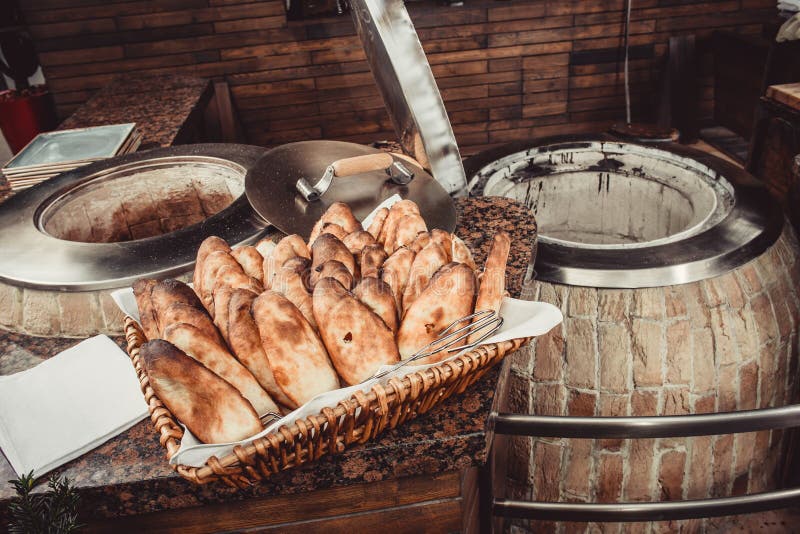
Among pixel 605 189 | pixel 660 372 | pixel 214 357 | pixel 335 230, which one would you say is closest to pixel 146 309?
pixel 214 357

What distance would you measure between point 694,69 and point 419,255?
6622 mm

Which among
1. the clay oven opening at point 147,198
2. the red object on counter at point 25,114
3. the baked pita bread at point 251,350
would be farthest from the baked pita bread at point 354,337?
the red object on counter at point 25,114

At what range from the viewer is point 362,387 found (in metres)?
1.12

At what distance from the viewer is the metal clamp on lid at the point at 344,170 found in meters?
2.01

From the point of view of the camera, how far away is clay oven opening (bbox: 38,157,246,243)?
2.57 metres

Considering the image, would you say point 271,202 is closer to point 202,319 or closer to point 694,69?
point 202,319

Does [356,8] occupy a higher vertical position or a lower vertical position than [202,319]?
higher

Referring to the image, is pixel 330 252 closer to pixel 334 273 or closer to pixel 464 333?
pixel 334 273

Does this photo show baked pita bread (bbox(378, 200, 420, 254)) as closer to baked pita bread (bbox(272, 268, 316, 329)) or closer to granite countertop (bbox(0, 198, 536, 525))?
baked pita bread (bbox(272, 268, 316, 329))

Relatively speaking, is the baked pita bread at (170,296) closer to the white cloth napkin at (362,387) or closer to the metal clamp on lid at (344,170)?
the white cloth napkin at (362,387)

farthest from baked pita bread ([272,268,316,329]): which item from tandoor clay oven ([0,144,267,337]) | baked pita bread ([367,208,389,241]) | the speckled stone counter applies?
the speckled stone counter

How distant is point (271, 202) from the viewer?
6.59 feet

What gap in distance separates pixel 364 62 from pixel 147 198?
4331 millimetres

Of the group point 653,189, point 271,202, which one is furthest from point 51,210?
point 653,189
